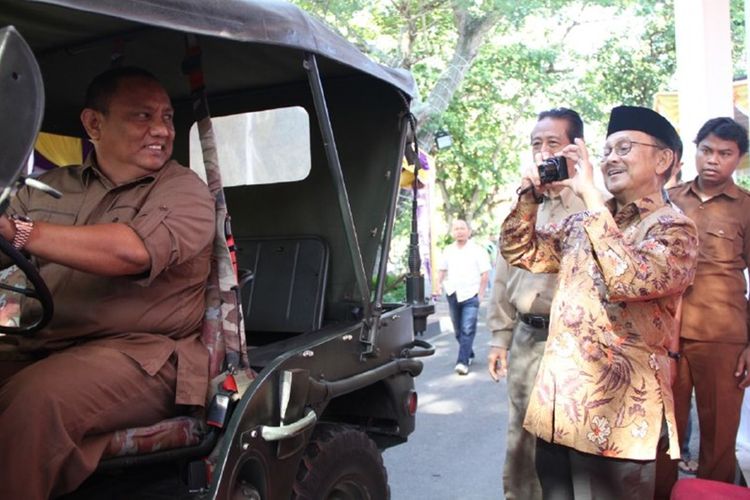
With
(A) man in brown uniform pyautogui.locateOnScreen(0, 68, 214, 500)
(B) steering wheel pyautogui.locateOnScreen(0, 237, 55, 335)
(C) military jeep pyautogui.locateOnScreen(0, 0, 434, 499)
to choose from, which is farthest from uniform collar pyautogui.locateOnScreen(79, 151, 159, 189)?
(B) steering wheel pyautogui.locateOnScreen(0, 237, 55, 335)

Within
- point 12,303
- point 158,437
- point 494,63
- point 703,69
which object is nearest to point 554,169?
point 158,437

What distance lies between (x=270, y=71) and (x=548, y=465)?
2.20 meters

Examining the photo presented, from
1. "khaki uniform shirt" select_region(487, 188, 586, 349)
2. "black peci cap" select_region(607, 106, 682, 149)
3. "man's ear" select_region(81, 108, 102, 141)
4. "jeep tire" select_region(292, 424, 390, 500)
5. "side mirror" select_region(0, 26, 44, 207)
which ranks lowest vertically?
"jeep tire" select_region(292, 424, 390, 500)

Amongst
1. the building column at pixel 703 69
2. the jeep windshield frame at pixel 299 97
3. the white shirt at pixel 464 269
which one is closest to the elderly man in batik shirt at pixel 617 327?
the jeep windshield frame at pixel 299 97

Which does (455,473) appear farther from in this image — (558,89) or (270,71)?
(558,89)

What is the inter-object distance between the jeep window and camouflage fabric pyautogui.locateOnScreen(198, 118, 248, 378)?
1.19 metres

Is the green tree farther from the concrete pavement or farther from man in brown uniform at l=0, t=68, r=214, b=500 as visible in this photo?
man in brown uniform at l=0, t=68, r=214, b=500

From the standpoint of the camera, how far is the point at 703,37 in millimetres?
6129

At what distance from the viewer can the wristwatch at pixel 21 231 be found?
2.06 metres

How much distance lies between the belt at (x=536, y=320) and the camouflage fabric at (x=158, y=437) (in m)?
1.60

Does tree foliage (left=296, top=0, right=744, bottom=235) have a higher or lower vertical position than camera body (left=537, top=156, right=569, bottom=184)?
higher

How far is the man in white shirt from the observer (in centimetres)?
887

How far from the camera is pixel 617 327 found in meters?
2.59

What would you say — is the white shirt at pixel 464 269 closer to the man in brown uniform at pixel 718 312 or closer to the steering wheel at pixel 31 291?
the man in brown uniform at pixel 718 312
